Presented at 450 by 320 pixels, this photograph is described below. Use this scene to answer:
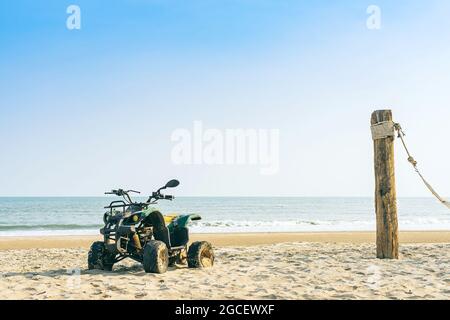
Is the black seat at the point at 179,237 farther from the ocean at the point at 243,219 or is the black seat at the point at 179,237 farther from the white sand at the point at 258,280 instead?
the ocean at the point at 243,219

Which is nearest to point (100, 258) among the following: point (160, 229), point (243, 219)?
point (160, 229)

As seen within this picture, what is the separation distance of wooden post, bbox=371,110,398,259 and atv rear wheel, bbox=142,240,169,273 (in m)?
4.75

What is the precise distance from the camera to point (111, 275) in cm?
830

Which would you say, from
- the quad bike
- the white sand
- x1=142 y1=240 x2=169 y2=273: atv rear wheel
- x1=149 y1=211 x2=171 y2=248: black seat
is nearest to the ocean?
the white sand

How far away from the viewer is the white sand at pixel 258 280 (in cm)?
676

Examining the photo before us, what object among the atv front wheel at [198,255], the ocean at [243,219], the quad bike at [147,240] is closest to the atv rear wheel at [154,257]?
the quad bike at [147,240]

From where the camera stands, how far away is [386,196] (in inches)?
403

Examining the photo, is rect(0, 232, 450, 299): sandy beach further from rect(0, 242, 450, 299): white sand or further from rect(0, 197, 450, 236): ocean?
rect(0, 197, 450, 236): ocean

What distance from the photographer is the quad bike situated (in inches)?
329

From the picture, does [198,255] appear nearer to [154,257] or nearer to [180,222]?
[180,222]

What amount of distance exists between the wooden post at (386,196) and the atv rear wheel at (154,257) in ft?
15.6

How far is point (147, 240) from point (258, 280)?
7.29 feet
